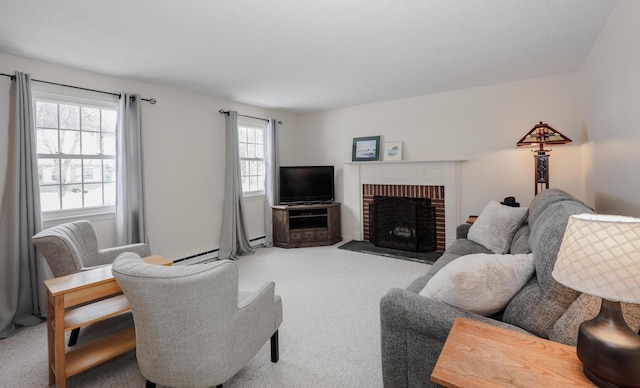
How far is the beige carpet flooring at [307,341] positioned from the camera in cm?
188

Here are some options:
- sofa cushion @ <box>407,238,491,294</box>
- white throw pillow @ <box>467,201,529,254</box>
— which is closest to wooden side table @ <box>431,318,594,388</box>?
sofa cushion @ <box>407,238,491,294</box>

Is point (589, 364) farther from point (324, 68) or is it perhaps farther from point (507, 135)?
point (507, 135)

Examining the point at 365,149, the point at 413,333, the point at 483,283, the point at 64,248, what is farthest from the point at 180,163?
the point at 483,283

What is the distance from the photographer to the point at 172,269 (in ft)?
4.70

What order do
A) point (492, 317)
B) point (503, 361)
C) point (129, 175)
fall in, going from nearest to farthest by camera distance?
1. point (503, 361)
2. point (492, 317)
3. point (129, 175)

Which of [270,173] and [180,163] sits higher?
Answer: [180,163]

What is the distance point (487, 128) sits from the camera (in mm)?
4168

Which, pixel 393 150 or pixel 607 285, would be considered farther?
pixel 393 150

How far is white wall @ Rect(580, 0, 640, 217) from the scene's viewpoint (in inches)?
71.6

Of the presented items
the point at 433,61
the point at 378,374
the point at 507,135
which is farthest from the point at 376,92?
the point at 378,374

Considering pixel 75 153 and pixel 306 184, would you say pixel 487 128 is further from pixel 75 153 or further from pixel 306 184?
pixel 75 153

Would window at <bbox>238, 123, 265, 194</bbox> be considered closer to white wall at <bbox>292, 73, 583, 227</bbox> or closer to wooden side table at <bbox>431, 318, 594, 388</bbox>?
white wall at <bbox>292, 73, 583, 227</bbox>

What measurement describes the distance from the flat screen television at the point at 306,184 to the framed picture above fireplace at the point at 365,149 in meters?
0.52

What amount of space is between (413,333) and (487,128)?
3.74 metres
